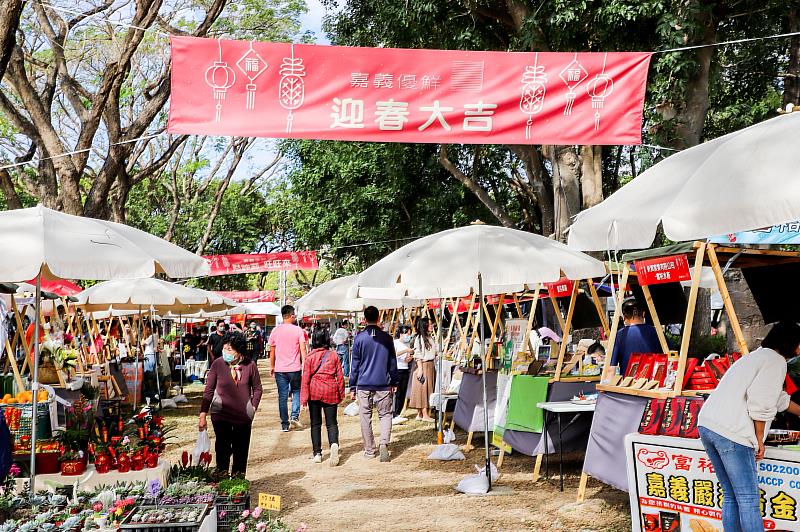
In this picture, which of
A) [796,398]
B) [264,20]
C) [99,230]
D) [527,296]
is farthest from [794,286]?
[264,20]

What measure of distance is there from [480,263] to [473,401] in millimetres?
3632

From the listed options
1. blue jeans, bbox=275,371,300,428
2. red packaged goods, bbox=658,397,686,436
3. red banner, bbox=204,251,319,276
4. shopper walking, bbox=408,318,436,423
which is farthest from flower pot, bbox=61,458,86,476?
red banner, bbox=204,251,319,276

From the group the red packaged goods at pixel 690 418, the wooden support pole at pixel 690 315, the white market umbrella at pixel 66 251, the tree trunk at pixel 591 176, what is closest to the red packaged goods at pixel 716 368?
the wooden support pole at pixel 690 315

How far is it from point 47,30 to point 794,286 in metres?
12.6

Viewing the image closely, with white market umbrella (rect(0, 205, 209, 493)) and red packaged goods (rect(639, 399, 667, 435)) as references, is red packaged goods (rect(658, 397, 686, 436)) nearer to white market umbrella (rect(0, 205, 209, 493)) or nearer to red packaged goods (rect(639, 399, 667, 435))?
red packaged goods (rect(639, 399, 667, 435))

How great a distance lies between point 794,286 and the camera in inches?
307

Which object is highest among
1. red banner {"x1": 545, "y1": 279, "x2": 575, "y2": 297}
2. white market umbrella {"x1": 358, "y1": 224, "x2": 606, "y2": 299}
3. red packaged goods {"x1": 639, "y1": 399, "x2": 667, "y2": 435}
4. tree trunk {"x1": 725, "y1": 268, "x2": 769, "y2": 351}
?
white market umbrella {"x1": 358, "y1": 224, "x2": 606, "y2": 299}

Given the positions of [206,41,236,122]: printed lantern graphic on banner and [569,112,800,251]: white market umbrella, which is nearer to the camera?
[569,112,800,251]: white market umbrella

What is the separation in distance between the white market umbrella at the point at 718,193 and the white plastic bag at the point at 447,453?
198 inches

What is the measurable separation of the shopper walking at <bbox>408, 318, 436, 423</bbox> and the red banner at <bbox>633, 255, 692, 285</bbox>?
24.4 ft

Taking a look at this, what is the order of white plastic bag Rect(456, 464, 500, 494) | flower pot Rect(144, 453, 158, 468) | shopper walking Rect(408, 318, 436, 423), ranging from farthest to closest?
1. shopper walking Rect(408, 318, 436, 423)
2. white plastic bag Rect(456, 464, 500, 494)
3. flower pot Rect(144, 453, 158, 468)

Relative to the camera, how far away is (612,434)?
22.3ft

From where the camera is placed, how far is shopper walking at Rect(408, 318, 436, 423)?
1384 centimetres

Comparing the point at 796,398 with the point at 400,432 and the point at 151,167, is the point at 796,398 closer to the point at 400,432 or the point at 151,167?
the point at 400,432
